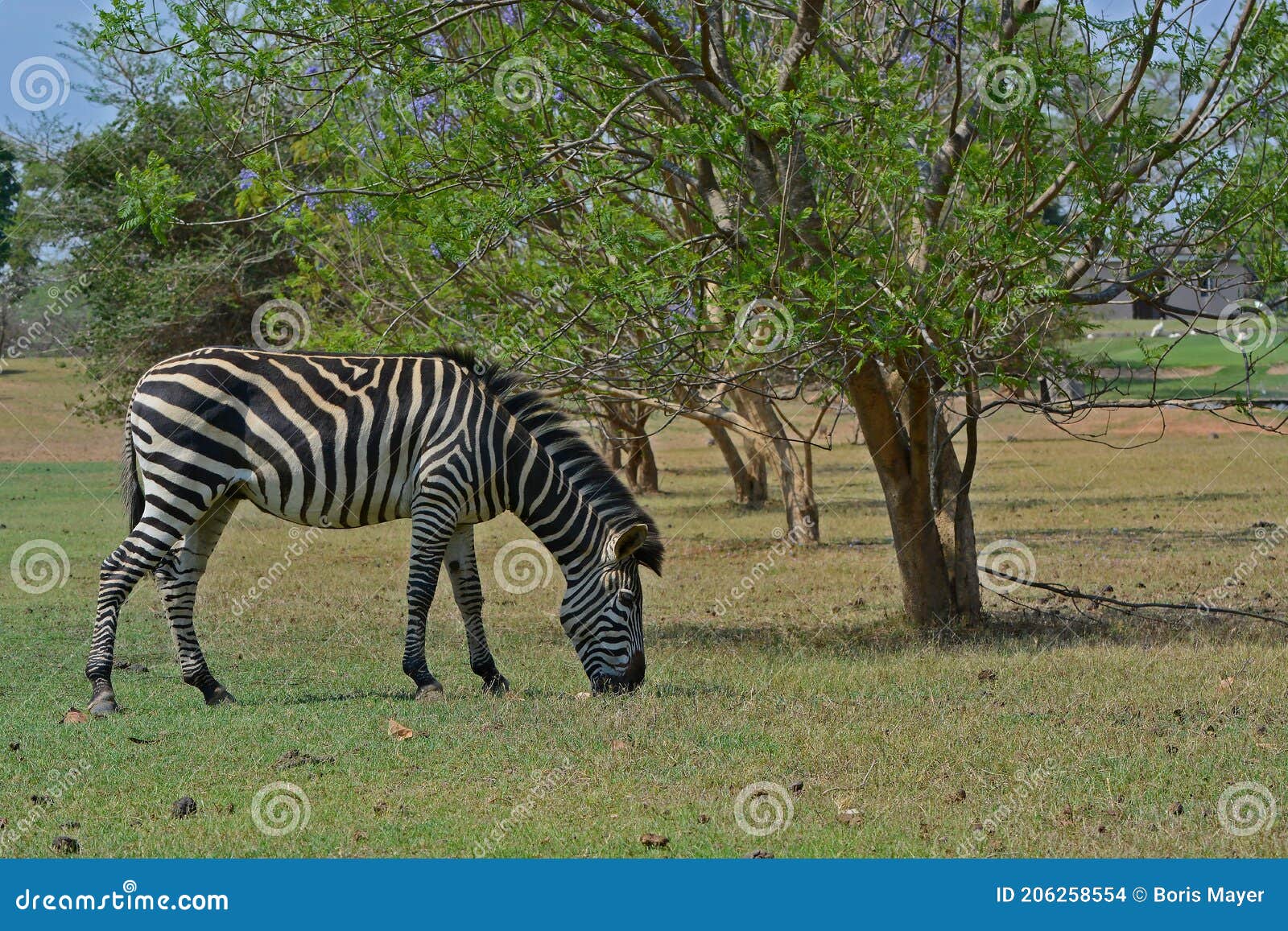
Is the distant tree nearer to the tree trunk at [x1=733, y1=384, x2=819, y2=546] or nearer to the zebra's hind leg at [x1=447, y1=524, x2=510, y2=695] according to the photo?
the tree trunk at [x1=733, y1=384, x2=819, y2=546]

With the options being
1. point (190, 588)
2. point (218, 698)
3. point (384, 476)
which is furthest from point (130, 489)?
point (384, 476)

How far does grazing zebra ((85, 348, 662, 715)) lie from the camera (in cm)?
893

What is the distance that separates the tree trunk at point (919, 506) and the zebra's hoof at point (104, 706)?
6.35 m

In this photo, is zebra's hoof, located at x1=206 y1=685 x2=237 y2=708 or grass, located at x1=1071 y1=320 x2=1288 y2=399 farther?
grass, located at x1=1071 y1=320 x2=1288 y2=399

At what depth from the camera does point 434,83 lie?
29.5 ft

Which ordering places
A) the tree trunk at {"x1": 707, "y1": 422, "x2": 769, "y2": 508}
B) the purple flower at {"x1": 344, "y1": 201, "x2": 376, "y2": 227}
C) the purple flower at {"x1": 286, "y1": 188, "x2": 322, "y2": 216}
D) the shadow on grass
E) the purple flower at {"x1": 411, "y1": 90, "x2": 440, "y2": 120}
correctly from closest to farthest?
the purple flower at {"x1": 286, "y1": 188, "x2": 322, "y2": 216}
the purple flower at {"x1": 411, "y1": 90, "x2": 440, "y2": 120}
the shadow on grass
the purple flower at {"x1": 344, "y1": 201, "x2": 376, "y2": 227}
the tree trunk at {"x1": 707, "y1": 422, "x2": 769, "y2": 508}

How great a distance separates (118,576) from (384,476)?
6.13 ft

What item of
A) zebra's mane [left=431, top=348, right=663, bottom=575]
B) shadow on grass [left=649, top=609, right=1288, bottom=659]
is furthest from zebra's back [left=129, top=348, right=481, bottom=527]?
shadow on grass [left=649, top=609, right=1288, bottom=659]

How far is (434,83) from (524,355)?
2.13m

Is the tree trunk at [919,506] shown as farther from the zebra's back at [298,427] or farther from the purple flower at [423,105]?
the purple flower at [423,105]

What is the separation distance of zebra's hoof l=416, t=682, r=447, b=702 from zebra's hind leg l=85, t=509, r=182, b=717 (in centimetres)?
196

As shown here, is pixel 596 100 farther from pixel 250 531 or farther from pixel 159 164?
pixel 250 531

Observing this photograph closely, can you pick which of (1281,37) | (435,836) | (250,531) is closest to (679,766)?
(435,836)

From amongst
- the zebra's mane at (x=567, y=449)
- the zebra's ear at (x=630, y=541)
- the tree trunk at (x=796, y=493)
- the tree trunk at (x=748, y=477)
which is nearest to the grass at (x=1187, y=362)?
the tree trunk at (x=748, y=477)
